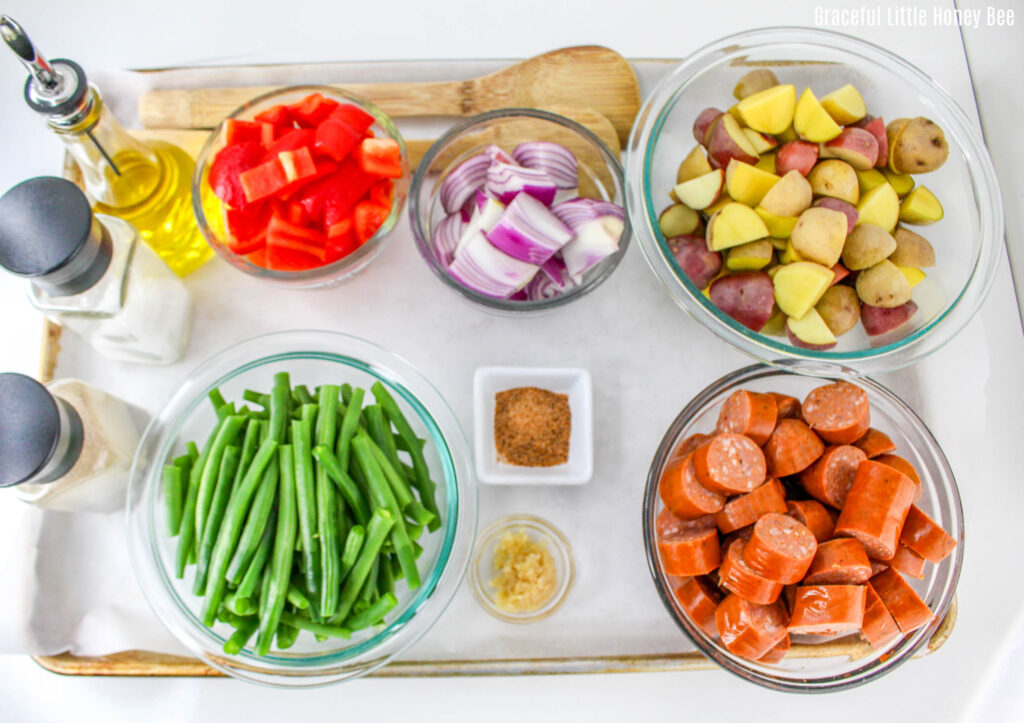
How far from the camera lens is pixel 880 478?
93cm

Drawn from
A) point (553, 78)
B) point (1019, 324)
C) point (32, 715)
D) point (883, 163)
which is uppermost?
point (553, 78)

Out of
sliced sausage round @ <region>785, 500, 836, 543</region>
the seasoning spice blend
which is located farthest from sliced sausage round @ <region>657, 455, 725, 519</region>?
the seasoning spice blend

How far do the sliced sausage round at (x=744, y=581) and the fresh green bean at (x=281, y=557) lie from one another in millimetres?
594

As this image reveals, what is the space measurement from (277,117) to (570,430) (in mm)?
709

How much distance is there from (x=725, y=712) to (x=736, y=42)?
3.86 ft

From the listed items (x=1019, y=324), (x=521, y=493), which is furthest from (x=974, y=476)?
(x=521, y=493)

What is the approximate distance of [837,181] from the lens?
41.8 inches

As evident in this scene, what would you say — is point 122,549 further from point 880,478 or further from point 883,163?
Result: point 883,163

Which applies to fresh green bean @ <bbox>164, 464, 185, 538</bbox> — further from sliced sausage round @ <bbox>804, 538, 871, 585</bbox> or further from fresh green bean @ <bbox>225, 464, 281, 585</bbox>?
sliced sausage round @ <bbox>804, 538, 871, 585</bbox>

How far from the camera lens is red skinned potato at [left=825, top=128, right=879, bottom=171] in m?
1.07

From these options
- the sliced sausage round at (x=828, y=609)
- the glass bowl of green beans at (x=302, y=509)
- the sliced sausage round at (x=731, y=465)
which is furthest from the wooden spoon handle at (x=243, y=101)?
the sliced sausage round at (x=828, y=609)

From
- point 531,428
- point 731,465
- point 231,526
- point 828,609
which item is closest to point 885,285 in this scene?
point 731,465

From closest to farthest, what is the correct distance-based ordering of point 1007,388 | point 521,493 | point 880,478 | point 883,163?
1. point 880,478
2. point 883,163
3. point 521,493
4. point 1007,388

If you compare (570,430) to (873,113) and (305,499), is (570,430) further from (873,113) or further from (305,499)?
(873,113)
